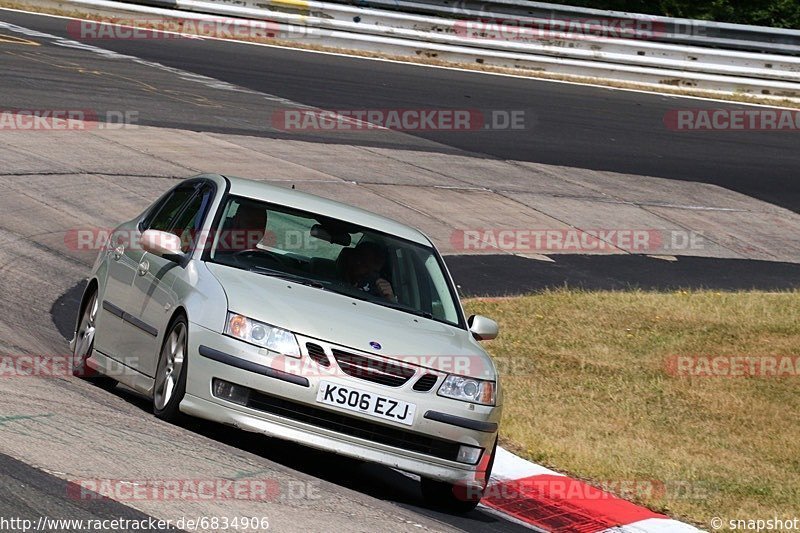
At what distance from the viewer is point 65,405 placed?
706 centimetres

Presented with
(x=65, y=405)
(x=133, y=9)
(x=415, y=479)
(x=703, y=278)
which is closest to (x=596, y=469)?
(x=415, y=479)

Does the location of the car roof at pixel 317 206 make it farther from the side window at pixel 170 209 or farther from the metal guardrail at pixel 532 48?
the metal guardrail at pixel 532 48

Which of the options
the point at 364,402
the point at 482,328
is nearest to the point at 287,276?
the point at 364,402

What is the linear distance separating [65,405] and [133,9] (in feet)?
66.8

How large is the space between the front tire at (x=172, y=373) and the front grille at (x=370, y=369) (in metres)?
0.88

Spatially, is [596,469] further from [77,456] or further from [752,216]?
[752,216]

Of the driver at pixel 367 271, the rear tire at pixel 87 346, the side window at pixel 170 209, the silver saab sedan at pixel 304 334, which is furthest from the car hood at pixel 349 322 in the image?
the rear tire at pixel 87 346

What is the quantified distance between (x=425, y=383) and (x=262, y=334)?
2.96 feet

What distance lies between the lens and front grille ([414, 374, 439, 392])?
698cm

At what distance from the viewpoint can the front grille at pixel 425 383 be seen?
698 centimetres

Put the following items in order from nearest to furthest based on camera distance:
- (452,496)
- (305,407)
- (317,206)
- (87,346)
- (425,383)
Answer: (305,407) < (425,383) < (452,496) < (317,206) < (87,346)

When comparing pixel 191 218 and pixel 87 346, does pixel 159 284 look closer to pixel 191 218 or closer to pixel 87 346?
pixel 191 218

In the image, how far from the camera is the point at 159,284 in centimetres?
779

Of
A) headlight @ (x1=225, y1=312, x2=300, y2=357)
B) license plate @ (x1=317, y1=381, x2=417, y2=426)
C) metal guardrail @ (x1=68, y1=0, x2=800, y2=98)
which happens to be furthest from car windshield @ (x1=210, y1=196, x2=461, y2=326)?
metal guardrail @ (x1=68, y1=0, x2=800, y2=98)
